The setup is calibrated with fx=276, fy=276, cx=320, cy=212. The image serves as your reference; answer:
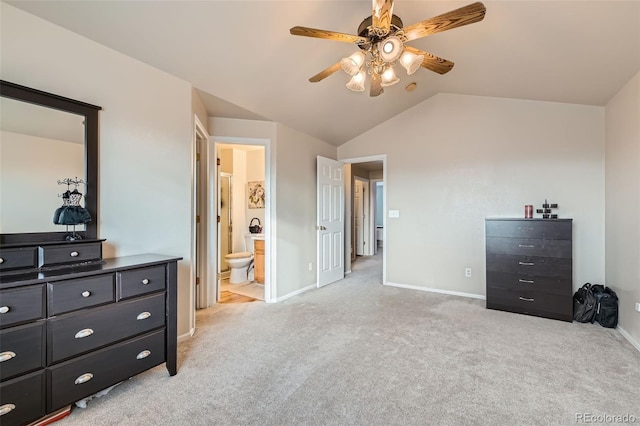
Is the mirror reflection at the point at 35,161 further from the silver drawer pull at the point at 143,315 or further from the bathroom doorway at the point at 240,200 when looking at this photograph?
the bathroom doorway at the point at 240,200

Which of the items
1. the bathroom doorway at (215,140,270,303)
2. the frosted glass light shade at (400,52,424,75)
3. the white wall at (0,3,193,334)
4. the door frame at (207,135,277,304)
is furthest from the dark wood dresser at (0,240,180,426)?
the bathroom doorway at (215,140,270,303)

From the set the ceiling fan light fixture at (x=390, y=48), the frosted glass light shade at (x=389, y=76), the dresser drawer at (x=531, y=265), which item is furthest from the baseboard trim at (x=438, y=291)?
the ceiling fan light fixture at (x=390, y=48)

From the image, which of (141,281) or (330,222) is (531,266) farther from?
(141,281)

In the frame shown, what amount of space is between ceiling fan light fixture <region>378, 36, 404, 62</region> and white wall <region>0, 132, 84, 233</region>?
2.24 meters

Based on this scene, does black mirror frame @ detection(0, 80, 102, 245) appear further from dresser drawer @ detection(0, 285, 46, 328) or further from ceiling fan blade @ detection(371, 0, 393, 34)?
ceiling fan blade @ detection(371, 0, 393, 34)

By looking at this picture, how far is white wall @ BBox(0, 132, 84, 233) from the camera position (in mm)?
1667

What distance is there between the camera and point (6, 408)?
4.34 ft

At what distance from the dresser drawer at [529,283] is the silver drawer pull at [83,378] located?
3869 mm

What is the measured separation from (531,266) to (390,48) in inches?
116

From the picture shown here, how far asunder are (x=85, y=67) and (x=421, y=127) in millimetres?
4040

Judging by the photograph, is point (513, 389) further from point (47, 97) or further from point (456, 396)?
point (47, 97)

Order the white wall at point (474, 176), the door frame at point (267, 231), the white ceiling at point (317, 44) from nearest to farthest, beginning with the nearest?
the white ceiling at point (317, 44) < the white wall at point (474, 176) < the door frame at point (267, 231)

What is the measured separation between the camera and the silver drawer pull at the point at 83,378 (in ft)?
5.11

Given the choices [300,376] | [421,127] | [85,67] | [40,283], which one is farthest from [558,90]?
[40,283]
